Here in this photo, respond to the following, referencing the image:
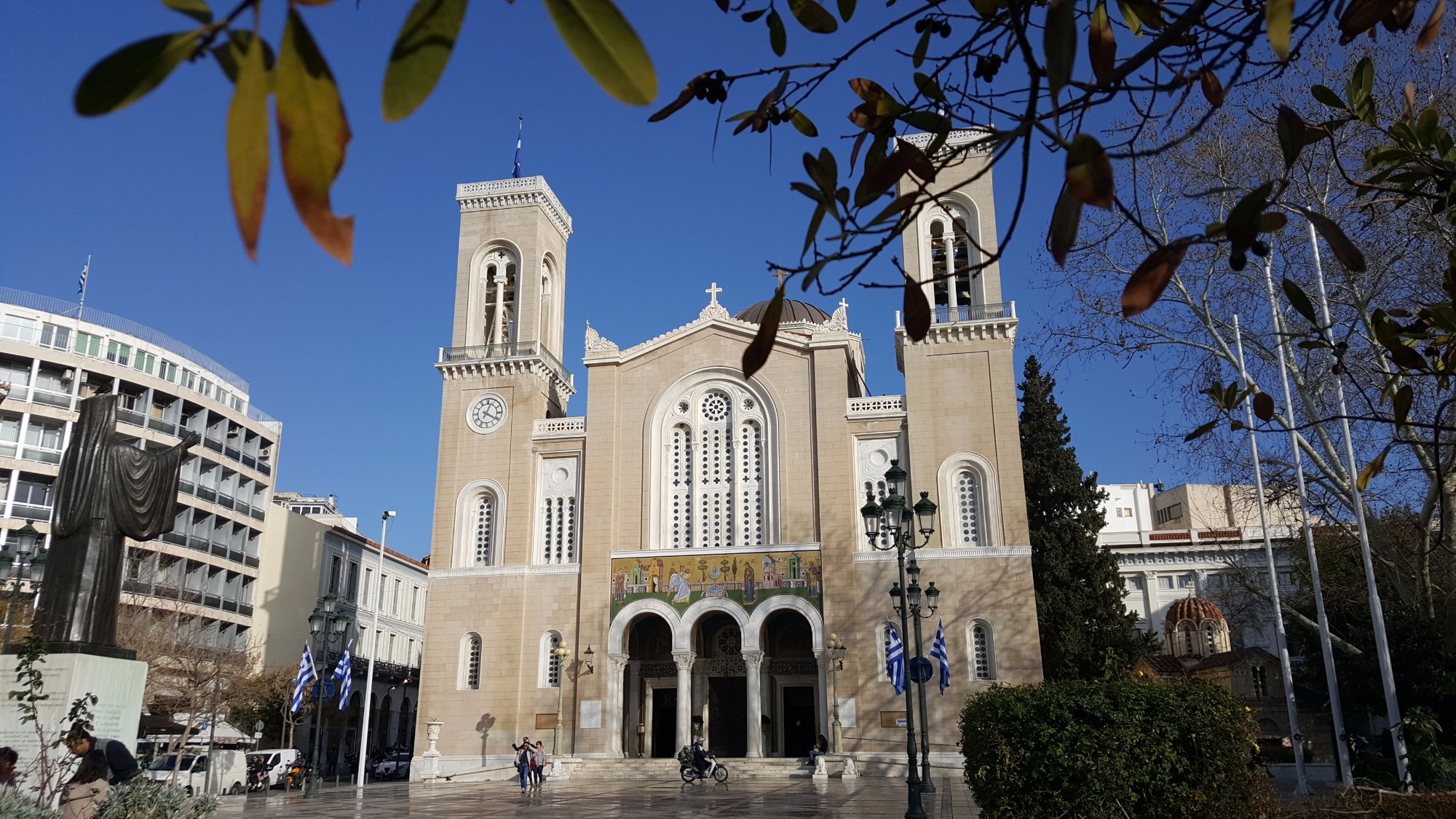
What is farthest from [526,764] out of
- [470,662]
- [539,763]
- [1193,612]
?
[1193,612]

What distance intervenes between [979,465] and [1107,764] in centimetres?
1887

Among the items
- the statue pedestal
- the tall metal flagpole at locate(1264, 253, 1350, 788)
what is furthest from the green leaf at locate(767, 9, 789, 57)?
the tall metal flagpole at locate(1264, 253, 1350, 788)

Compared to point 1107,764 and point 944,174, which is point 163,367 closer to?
point 944,174

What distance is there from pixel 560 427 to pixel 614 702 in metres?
8.00

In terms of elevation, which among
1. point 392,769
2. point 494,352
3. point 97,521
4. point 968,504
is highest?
point 494,352

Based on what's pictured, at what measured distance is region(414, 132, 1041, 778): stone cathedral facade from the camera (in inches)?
1080

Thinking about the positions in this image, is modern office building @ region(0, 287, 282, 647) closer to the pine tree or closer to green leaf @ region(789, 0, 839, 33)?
the pine tree

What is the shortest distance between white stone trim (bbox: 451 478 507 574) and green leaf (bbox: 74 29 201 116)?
29.6 meters

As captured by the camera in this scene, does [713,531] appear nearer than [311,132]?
No

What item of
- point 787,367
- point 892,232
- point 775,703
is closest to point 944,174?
point 787,367

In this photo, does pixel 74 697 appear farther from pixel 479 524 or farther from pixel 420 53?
pixel 479 524

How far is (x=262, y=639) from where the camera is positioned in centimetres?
3881

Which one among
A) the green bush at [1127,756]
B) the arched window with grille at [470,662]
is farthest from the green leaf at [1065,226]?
the arched window with grille at [470,662]

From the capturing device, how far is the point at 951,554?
2750cm
